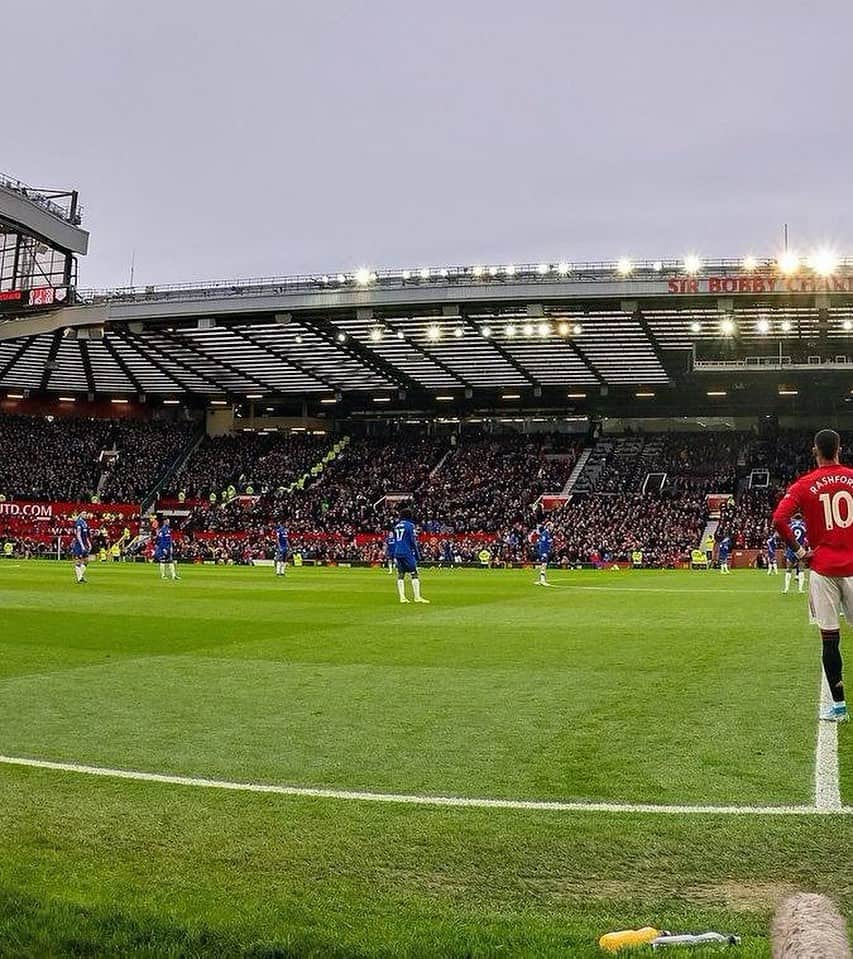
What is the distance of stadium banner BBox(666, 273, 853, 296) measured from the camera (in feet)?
141

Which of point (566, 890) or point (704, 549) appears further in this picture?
point (704, 549)

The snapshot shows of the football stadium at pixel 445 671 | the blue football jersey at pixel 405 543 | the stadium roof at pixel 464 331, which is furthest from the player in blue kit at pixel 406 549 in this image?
the stadium roof at pixel 464 331

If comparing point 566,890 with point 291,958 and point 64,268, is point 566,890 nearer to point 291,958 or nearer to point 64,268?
point 291,958

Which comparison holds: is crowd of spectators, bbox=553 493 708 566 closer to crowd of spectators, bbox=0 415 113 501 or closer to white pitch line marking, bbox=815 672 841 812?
crowd of spectators, bbox=0 415 113 501

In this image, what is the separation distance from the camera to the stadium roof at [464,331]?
46656 millimetres

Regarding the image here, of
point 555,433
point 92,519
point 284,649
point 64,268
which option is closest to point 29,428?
point 92,519

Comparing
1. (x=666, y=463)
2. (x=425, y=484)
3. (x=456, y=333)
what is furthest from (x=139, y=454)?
(x=666, y=463)

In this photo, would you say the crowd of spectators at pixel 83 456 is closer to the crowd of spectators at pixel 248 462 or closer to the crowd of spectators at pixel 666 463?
the crowd of spectators at pixel 248 462

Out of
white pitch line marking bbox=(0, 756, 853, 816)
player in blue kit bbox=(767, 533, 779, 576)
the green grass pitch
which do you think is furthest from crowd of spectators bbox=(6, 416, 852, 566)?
white pitch line marking bbox=(0, 756, 853, 816)

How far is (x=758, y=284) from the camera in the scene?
43969 mm

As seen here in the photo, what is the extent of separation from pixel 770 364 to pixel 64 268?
122ft

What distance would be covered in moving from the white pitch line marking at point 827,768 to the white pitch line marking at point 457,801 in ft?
0.37

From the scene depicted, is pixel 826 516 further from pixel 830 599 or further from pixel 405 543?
pixel 405 543

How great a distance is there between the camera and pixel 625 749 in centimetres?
746
